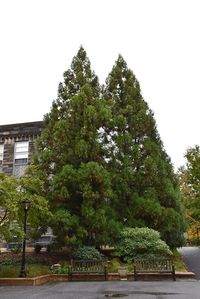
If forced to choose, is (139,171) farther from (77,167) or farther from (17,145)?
(17,145)

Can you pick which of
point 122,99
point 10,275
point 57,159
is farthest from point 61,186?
point 122,99

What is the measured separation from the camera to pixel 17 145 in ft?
95.9

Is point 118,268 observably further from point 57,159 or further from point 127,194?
point 57,159

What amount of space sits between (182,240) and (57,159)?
10272mm

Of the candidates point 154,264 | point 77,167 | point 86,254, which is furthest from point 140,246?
point 77,167

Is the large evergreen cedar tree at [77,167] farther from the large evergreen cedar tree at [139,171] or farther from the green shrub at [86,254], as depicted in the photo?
the large evergreen cedar tree at [139,171]

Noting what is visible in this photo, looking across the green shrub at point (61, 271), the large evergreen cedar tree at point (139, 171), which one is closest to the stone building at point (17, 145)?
the large evergreen cedar tree at point (139, 171)

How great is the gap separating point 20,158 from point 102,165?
9892mm

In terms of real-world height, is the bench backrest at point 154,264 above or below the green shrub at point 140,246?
below

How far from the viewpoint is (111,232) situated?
19125 millimetres

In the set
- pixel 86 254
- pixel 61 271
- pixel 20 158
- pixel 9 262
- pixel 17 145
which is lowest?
pixel 61 271

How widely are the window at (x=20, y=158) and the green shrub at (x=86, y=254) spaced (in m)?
12.1

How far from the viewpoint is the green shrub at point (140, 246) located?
60.4 feet

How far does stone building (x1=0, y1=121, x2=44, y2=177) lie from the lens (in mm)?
28530
